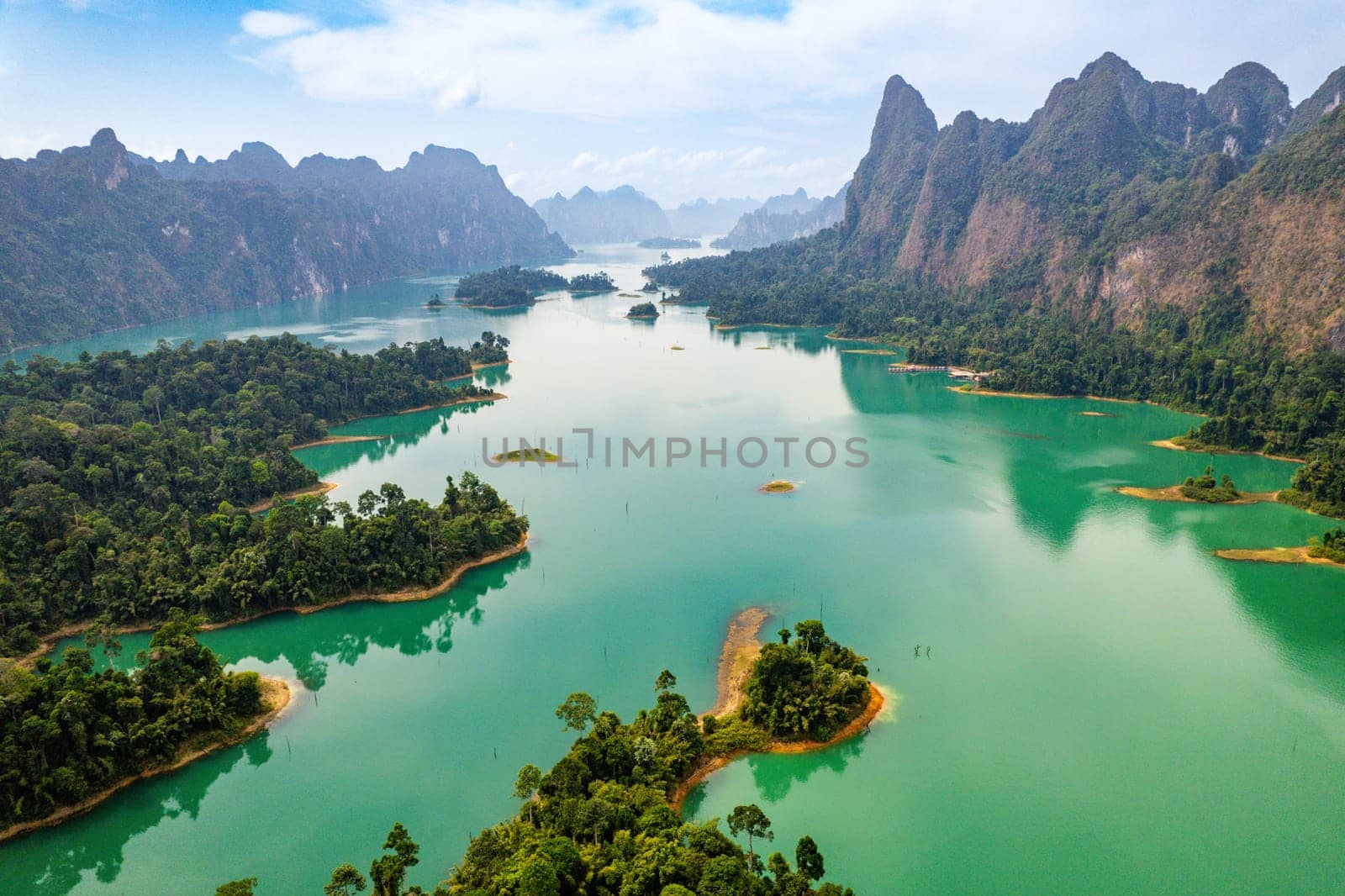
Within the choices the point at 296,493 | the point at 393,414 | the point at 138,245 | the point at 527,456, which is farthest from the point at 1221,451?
the point at 138,245

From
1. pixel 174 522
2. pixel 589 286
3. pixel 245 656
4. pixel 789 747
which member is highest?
pixel 589 286

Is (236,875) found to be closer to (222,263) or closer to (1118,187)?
(1118,187)

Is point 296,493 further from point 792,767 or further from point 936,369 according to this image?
point 936,369

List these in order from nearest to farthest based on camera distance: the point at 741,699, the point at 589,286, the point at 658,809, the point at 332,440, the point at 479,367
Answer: the point at 658,809 → the point at 741,699 → the point at 332,440 → the point at 479,367 → the point at 589,286

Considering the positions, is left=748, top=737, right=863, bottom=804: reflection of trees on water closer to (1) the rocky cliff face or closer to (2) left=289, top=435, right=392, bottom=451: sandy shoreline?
(2) left=289, top=435, right=392, bottom=451: sandy shoreline

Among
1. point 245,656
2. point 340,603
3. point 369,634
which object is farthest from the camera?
point 340,603

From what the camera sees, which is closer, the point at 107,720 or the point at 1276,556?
the point at 107,720
